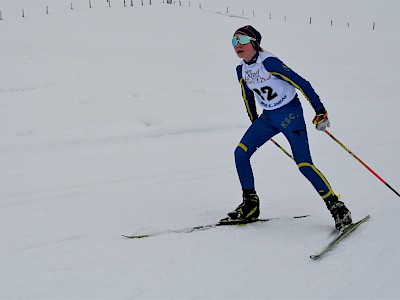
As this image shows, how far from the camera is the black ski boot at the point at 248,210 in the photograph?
4617 millimetres

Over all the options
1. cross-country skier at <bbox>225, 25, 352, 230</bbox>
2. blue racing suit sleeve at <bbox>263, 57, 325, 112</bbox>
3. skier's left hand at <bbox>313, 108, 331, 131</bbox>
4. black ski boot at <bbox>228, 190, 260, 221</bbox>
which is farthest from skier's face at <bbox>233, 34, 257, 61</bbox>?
black ski boot at <bbox>228, 190, 260, 221</bbox>

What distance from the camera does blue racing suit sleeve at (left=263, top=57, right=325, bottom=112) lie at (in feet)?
13.5

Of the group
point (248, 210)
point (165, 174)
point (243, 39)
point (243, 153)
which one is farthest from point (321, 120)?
point (165, 174)

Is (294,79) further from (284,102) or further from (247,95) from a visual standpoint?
(247,95)

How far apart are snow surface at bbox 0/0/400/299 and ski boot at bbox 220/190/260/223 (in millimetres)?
121

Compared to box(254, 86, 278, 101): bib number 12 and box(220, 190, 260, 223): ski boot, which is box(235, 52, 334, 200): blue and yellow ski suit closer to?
box(254, 86, 278, 101): bib number 12

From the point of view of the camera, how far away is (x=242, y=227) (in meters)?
4.53

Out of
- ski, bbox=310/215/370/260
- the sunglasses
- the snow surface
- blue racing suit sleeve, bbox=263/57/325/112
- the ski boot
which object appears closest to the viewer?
the snow surface

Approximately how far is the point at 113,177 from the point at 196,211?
158 centimetres

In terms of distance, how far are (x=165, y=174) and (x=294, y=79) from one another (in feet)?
8.97

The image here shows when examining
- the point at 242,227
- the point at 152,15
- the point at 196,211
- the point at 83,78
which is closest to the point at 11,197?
the point at 196,211

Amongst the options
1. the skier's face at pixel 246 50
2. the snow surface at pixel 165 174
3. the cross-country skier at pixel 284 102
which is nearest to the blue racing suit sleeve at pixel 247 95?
the cross-country skier at pixel 284 102

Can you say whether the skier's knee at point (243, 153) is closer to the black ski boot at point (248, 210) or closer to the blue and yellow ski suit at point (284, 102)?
the blue and yellow ski suit at point (284, 102)

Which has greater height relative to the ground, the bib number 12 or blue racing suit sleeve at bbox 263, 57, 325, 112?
blue racing suit sleeve at bbox 263, 57, 325, 112
